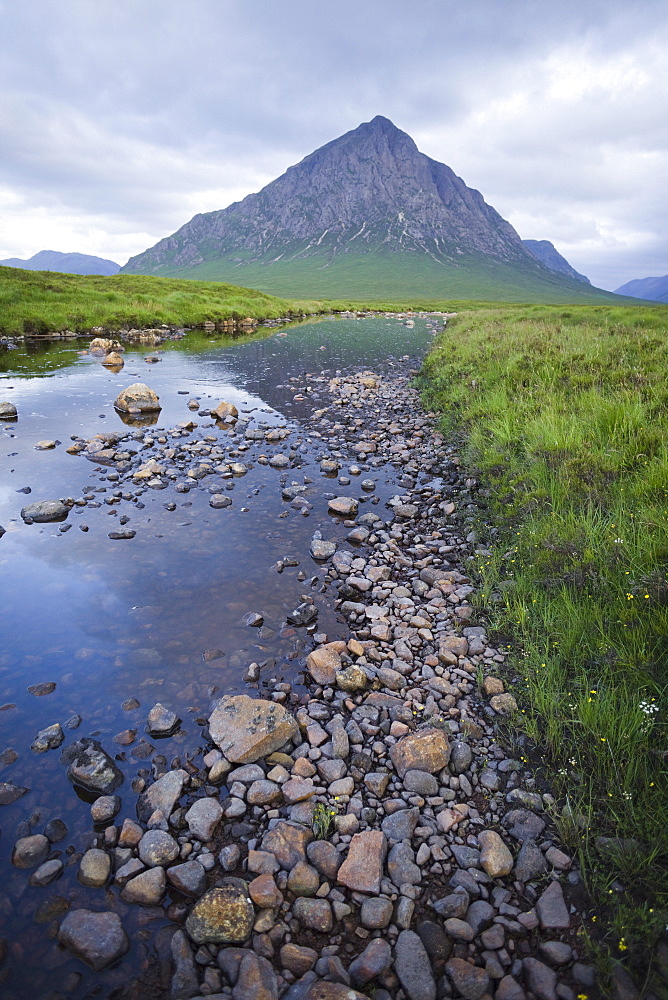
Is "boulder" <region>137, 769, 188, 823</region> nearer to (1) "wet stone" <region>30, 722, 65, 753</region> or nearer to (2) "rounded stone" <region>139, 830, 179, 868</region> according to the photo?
(2) "rounded stone" <region>139, 830, 179, 868</region>

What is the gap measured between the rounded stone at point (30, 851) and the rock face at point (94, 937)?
570 mm

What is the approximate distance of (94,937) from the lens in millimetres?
3078

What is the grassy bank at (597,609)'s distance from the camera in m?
3.20

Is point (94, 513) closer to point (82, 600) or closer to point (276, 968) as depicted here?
point (82, 600)

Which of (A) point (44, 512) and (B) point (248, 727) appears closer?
(B) point (248, 727)

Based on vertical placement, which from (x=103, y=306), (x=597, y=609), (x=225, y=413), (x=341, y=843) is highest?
(x=103, y=306)

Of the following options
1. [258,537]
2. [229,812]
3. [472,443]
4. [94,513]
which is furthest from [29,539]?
[472,443]

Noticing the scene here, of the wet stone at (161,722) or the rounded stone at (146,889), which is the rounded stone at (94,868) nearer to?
the rounded stone at (146,889)

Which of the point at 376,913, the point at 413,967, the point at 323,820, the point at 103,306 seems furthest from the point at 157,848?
the point at 103,306

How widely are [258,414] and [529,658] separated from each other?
13.7 meters

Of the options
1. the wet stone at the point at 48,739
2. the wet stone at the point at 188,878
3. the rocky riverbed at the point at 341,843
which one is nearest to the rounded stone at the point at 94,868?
the rocky riverbed at the point at 341,843

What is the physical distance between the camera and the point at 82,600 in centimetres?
663

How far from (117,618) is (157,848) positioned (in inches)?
131

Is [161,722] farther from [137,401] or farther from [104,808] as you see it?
[137,401]
